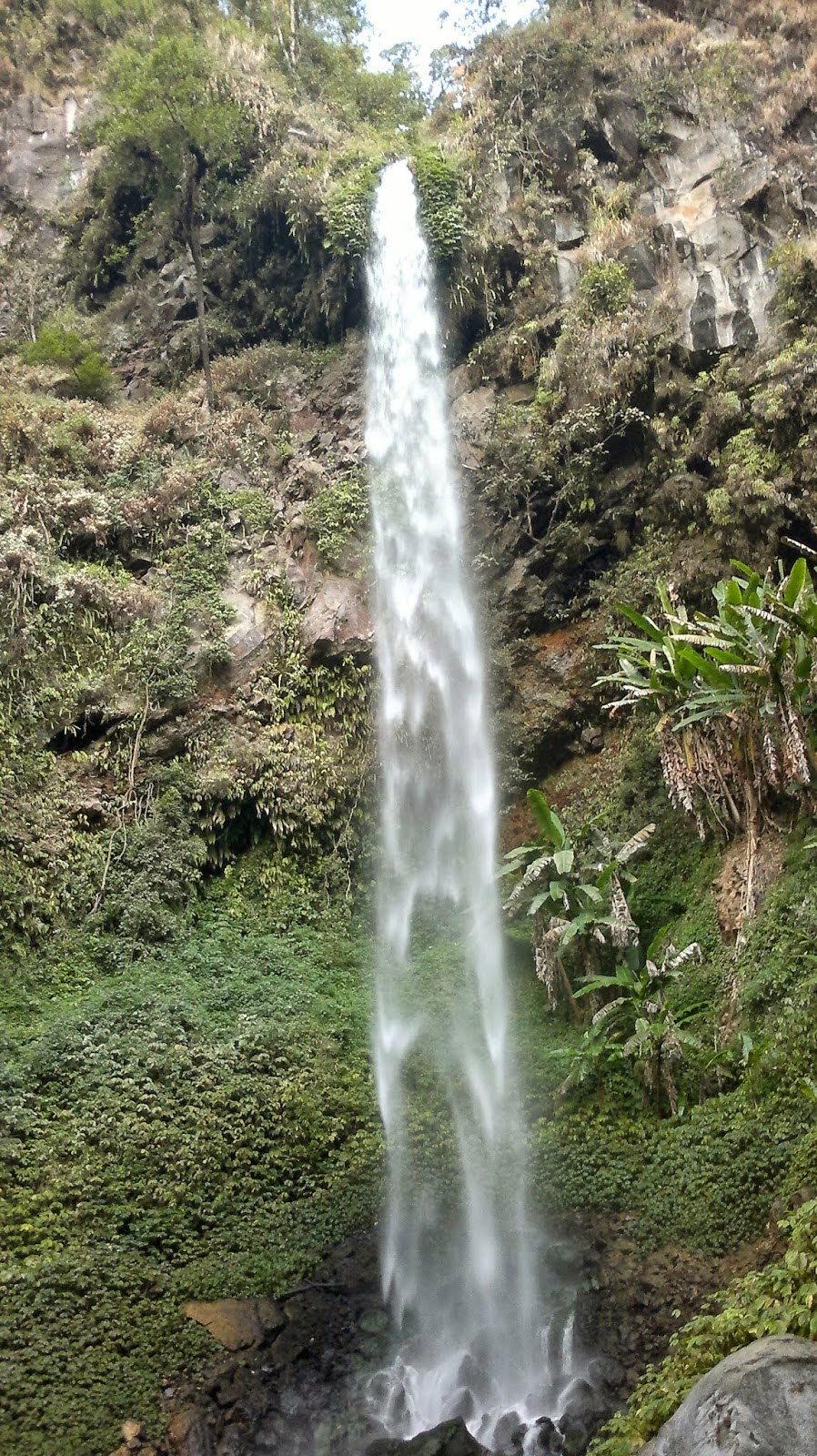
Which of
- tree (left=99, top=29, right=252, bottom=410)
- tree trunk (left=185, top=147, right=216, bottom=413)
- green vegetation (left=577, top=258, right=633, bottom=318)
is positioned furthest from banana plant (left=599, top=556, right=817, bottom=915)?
tree (left=99, top=29, right=252, bottom=410)

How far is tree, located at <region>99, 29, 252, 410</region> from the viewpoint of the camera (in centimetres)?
1567

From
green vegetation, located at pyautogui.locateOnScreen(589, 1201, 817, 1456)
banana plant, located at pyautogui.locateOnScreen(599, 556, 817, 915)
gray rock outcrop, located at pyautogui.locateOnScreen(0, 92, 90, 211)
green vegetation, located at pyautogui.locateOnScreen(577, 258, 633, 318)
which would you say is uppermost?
gray rock outcrop, located at pyautogui.locateOnScreen(0, 92, 90, 211)

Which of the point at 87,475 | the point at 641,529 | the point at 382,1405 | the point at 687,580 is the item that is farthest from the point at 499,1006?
the point at 87,475

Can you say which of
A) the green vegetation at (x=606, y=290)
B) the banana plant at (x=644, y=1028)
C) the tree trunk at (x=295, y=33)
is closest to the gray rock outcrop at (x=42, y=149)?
the tree trunk at (x=295, y=33)

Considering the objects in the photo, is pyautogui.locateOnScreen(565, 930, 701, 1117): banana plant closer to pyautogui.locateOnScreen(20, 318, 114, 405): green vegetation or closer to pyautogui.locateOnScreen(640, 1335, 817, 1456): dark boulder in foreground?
pyautogui.locateOnScreen(640, 1335, 817, 1456): dark boulder in foreground

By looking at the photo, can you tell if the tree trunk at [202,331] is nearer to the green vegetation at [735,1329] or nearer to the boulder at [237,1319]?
the boulder at [237,1319]

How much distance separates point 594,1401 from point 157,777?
7715 millimetres

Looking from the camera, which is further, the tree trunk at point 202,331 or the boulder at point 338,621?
the tree trunk at point 202,331

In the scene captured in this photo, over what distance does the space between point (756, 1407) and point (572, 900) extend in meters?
5.59

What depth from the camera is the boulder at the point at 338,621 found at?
1279 centimetres

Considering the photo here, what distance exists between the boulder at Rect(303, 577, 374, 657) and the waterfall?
274mm

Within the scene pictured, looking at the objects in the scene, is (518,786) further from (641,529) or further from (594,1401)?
(594,1401)

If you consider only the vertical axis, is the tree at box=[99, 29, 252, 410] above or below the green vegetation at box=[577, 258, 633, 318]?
above

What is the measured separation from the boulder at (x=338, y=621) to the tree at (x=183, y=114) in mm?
4832
